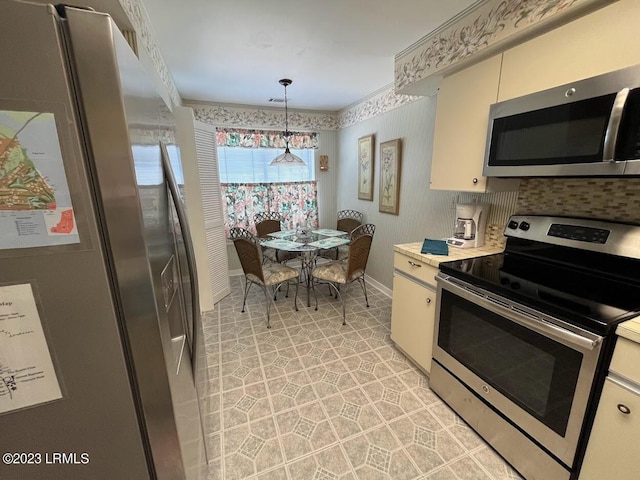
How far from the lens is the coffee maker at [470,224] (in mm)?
2016

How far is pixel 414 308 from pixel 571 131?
4.50 feet

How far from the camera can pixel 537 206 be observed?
69.0 inches

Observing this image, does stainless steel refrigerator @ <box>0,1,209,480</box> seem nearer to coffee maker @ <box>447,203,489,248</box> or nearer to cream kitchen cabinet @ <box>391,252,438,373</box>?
cream kitchen cabinet @ <box>391,252,438,373</box>

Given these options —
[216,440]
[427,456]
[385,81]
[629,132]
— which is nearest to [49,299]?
[216,440]

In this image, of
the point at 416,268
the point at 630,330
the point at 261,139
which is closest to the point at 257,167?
the point at 261,139

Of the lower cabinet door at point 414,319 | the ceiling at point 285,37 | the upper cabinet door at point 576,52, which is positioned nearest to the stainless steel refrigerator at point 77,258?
the ceiling at point 285,37

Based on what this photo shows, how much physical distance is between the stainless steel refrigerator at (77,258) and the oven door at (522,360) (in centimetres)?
147

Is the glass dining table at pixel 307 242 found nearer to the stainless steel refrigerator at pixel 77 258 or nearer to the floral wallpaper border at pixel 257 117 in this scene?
the floral wallpaper border at pixel 257 117

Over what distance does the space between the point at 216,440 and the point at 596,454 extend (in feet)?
5.99

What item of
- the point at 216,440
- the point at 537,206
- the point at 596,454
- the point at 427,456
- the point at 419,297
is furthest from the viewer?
the point at 419,297

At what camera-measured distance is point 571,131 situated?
126 cm

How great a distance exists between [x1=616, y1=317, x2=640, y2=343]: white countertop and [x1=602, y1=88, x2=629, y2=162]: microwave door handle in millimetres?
648

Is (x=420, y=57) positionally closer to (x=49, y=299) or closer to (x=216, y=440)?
(x=49, y=299)

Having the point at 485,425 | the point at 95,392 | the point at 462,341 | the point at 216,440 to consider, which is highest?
the point at 95,392
